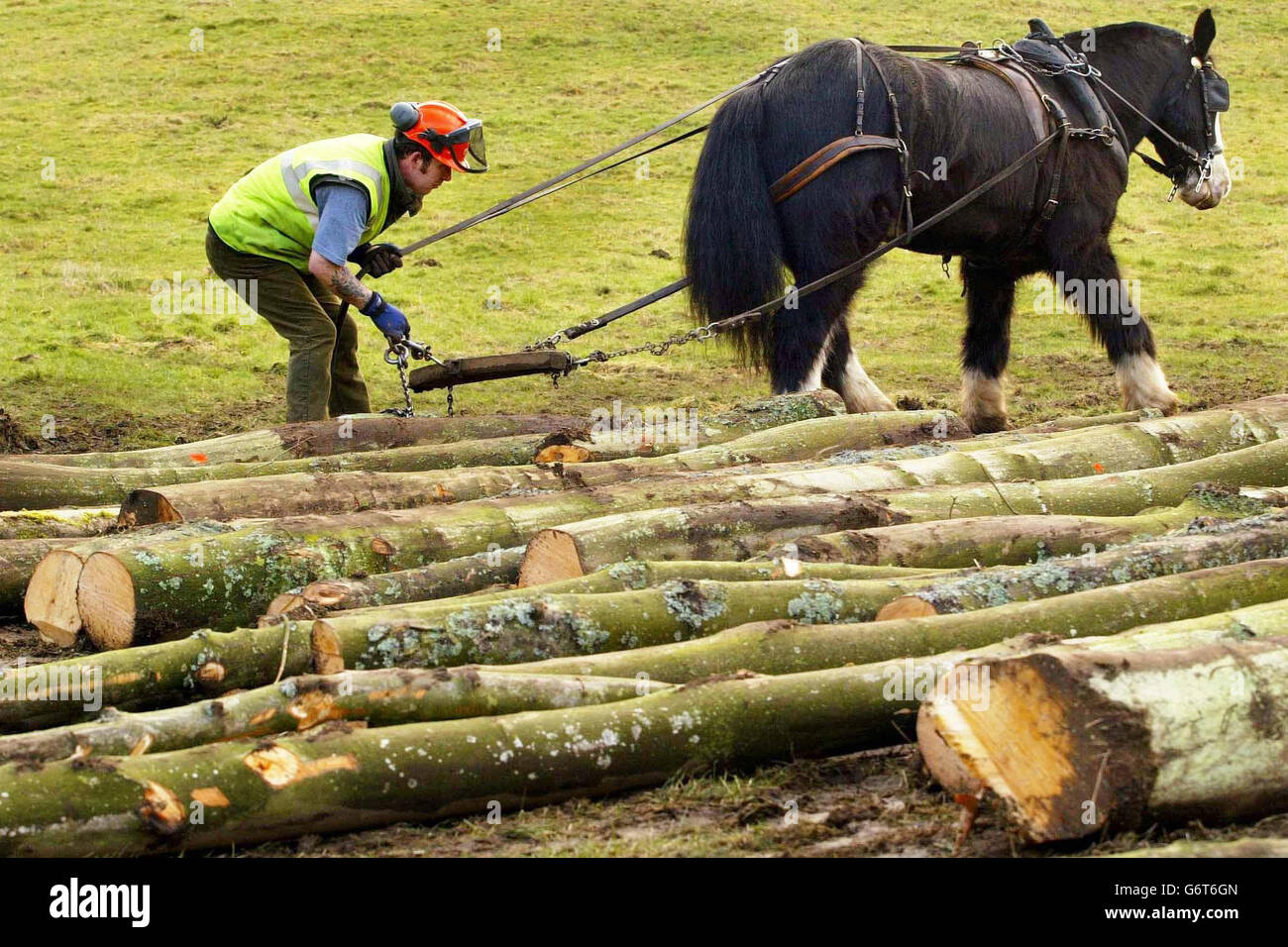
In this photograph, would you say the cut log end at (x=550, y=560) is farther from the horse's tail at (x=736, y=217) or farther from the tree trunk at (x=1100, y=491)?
the horse's tail at (x=736, y=217)

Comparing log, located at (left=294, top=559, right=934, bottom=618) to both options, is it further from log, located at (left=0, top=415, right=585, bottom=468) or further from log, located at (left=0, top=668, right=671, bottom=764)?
log, located at (left=0, top=415, right=585, bottom=468)

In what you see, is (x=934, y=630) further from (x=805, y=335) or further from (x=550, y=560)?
(x=805, y=335)

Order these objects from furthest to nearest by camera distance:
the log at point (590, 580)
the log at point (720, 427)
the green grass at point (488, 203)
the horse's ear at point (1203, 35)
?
1. the green grass at point (488, 203)
2. the horse's ear at point (1203, 35)
3. the log at point (720, 427)
4. the log at point (590, 580)

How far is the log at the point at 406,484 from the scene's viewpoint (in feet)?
17.5

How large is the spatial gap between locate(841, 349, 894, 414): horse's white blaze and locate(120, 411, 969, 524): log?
1.99 meters

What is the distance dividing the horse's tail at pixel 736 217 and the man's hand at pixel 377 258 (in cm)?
145

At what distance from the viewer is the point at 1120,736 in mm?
3035

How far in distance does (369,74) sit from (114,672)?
56.3 ft

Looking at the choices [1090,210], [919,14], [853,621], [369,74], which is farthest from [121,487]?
[919,14]

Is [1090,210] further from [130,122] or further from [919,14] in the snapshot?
[919,14]

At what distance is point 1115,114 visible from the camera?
27.6 ft

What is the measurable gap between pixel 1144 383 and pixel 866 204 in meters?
2.36

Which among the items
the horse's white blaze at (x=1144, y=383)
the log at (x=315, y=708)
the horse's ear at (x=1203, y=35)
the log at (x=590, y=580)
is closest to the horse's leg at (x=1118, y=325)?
the horse's white blaze at (x=1144, y=383)

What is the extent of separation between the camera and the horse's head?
8711 mm
